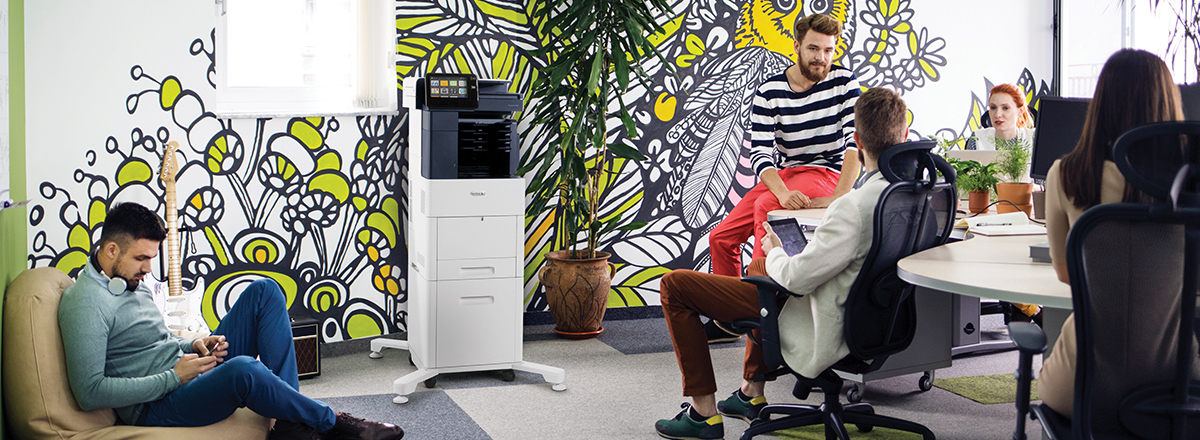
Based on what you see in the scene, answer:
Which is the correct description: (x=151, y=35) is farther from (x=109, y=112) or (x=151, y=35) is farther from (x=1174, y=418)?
(x=1174, y=418)

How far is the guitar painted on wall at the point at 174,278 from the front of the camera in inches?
140

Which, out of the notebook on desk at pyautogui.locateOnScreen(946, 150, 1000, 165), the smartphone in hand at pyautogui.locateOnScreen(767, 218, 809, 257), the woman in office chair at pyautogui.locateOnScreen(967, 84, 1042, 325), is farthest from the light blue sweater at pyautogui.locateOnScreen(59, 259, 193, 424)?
the woman in office chair at pyautogui.locateOnScreen(967, 84, 1042, 325)

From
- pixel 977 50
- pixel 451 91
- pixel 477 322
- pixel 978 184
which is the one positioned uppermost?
pixel 977 50

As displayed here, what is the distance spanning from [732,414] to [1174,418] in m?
1.77

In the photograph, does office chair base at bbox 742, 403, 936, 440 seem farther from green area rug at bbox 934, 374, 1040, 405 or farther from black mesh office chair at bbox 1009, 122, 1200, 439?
black mesh office chair at bbox 1009, 122, 1200, 439

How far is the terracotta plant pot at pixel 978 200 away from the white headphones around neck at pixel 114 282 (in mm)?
2921

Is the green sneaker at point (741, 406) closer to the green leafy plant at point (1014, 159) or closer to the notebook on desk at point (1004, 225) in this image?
the notebook on desk at point (1004, 225)

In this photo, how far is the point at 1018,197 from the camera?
3551 millimetres

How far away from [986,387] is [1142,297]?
219 cm

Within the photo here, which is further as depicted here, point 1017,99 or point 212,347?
point 1017,99

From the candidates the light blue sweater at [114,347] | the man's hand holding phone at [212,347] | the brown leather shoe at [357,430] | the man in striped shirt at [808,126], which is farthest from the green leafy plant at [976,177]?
the light blue sweater at [114,347]

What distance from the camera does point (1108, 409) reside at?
1.77 m

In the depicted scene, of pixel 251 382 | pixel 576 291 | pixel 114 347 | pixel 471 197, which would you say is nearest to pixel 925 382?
pixel 576 291

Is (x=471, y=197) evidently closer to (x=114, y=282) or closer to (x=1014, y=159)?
(x=114, y=282)
